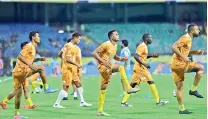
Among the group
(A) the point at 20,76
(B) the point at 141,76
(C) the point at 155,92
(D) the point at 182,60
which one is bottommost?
(C) the point at 155,92

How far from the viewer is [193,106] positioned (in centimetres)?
1689

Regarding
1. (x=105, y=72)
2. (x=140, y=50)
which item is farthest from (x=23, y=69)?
(x=140, y=50)

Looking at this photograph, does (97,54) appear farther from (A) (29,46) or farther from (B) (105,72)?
(A) (29,46)

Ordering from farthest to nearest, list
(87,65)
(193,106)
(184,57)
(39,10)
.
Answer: (39,10)
(87,65)
(193,106)
(184,57)

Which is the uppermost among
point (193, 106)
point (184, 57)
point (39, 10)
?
point (39, 10)

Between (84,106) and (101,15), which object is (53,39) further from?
(84,106)

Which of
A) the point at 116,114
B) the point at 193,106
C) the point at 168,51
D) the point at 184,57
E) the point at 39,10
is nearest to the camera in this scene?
the point at 184,57

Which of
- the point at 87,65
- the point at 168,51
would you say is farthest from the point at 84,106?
the point at 168,51

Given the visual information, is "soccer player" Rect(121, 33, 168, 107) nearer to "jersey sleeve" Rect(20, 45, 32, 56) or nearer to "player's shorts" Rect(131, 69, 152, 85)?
"player's shorts" Rect(131, 69, 152, 85)

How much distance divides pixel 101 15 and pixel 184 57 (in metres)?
36.1

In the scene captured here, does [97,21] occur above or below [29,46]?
above

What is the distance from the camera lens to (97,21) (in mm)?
49719

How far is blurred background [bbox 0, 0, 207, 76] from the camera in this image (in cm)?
4447

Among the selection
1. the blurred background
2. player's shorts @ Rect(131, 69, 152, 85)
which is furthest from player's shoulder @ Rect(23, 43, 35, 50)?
the blurred background
